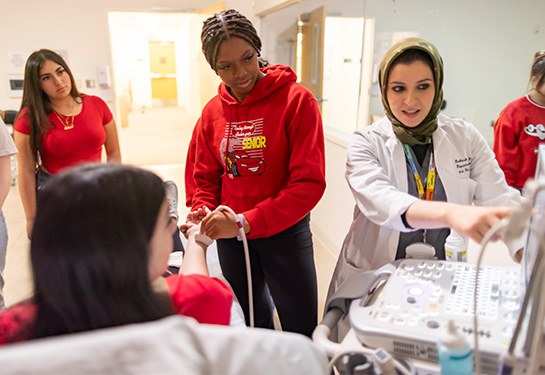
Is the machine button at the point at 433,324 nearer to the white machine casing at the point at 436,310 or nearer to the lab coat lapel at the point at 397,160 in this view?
the white machine casing at the point at 436,310

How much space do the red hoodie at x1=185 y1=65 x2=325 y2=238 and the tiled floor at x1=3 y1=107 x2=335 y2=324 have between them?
0.29m

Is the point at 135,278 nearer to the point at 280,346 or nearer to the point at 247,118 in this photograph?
the point at 280,346

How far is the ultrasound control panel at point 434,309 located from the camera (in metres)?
0.74

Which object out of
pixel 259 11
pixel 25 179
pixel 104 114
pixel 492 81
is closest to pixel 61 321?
pixel 25 179

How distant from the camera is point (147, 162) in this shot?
5.87 metres

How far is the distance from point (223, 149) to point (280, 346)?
0.93 meters

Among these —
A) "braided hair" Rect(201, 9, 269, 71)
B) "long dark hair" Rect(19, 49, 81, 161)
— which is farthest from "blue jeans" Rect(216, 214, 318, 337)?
"long dark hair" Rect(19, 49, 81, 161)

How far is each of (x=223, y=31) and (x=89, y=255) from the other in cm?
84

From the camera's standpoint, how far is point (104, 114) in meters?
2.33

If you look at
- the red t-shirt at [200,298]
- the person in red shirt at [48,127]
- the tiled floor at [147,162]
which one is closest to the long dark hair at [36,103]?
the person in red shirt at [48,127]

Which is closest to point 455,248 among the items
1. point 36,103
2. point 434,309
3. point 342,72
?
point 434,309

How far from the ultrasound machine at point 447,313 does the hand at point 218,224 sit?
39cm

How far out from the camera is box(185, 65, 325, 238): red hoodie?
131 cm

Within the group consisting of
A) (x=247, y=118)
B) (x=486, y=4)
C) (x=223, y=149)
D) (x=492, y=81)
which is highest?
(x=486, y=4)
